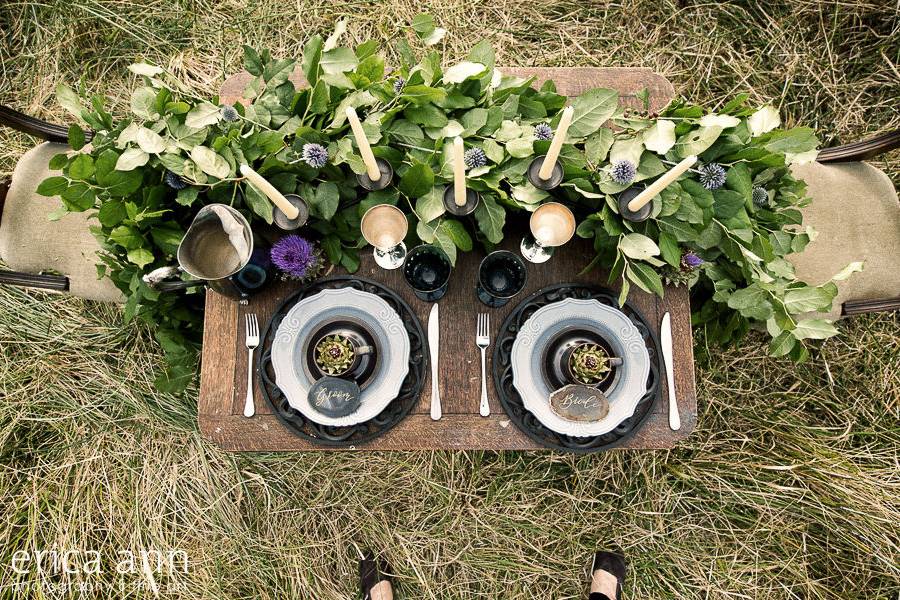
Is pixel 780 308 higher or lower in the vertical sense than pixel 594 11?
lower

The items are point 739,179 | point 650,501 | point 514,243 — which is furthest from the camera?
point 650,501

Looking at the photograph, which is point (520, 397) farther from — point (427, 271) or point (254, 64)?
point (254, 64)

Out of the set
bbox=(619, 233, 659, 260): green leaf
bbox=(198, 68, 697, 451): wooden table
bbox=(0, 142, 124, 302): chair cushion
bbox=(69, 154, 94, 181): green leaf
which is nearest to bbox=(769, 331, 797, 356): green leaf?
bbox=(198, 68, 697, 451): wooden table

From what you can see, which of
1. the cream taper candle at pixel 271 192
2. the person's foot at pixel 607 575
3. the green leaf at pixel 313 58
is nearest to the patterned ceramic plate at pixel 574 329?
the cream taper candle at pixel 271 192

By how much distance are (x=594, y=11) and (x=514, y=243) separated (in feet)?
5.08

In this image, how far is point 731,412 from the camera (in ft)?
6.66

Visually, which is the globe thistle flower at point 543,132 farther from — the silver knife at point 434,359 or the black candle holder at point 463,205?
the silver knife at point 434,359

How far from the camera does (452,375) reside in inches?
46.6

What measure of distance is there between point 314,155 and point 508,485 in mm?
1483

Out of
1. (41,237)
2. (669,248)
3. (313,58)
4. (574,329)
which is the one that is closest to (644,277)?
(669,248)

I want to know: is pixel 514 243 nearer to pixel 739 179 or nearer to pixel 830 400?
pixel 739 179

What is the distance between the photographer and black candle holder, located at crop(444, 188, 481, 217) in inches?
39.3

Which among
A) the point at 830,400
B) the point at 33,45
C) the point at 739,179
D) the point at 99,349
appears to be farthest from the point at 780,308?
the point at 33,45

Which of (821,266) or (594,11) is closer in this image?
(821,266)
